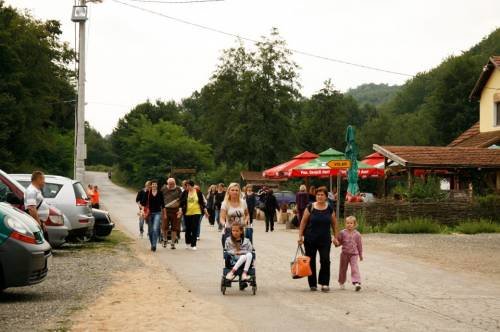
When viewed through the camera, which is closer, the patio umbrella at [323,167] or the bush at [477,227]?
the bush at [477,227]

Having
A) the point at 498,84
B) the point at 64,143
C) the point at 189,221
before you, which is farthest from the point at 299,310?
the point at 64,143

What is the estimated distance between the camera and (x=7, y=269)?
450 inches

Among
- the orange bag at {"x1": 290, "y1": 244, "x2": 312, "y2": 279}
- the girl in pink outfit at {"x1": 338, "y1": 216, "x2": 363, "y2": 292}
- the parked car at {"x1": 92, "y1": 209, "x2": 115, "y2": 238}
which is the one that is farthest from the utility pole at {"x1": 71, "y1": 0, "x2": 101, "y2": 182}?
the orange bag at {"x1": 290, "y1": 244, "x2": 312, "y2": 279}

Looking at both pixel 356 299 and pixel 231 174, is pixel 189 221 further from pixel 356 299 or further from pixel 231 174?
pixel 231 174

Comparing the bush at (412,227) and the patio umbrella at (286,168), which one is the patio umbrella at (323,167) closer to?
the patio umbrella at (286,168)

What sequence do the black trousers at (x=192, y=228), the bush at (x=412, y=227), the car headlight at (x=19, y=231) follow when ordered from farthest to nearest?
the bush at (x=412, y=227) < the black trousers at (x=192, y=228) < the car headlight at (x=19, y=231)

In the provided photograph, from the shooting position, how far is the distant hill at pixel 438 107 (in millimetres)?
73750

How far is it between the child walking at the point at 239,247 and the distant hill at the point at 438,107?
6216 cm

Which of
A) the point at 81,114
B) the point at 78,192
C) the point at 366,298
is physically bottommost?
the point at 366,298

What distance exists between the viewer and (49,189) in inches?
849

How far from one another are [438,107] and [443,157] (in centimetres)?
4242

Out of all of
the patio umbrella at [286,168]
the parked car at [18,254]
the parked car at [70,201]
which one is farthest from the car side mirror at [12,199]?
the patio umbrella at [286,168]

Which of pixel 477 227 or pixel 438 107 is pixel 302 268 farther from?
pixel 438 107

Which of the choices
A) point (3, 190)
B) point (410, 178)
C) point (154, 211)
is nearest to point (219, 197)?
point (410, 178)
